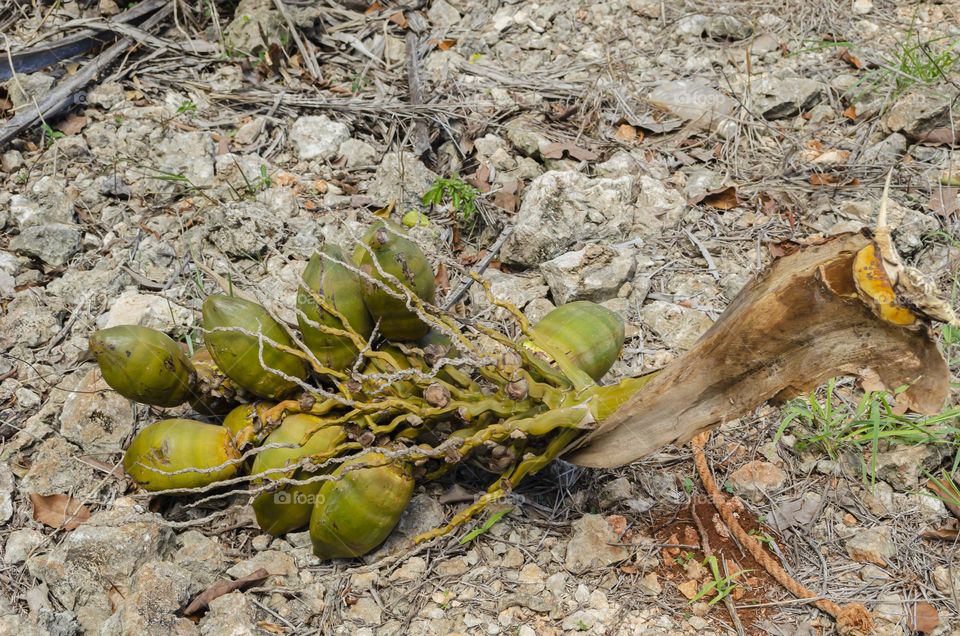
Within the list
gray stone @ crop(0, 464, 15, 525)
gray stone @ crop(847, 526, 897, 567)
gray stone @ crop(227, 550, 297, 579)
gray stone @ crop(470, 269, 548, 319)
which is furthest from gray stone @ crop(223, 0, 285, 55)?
gray stone @ crop(847, 526, 897, 567)

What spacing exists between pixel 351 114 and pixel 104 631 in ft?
9.48

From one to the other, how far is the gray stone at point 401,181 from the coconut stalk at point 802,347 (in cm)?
185

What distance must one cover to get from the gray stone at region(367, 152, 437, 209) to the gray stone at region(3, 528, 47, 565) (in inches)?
81.2

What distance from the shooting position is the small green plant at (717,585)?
2.54m

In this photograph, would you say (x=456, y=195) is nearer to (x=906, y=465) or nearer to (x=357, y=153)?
(x=357, y=153)

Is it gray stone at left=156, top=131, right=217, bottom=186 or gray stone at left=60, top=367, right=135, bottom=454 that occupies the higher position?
gray stone at left=156, top=131, right=217, bottom=186

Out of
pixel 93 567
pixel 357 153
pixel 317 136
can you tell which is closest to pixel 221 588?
Answer: pixel 93 567

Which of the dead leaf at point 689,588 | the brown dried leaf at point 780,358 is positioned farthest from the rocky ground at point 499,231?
the brown dried leaf at point 780,358

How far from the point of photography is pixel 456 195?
391cm

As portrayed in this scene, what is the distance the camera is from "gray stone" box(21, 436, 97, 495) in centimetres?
296

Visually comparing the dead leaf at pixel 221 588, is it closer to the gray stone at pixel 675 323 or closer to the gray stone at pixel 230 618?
the gray stone at pixel 230 618

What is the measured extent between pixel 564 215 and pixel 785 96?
64.7 inches

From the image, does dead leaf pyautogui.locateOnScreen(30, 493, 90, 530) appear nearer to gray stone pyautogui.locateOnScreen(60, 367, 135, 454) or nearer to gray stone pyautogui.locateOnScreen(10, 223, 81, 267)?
gray stone pyautogui.locateOnScreen(60, 367, 135, 454)

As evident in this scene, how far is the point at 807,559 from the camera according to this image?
2707 millimetres
